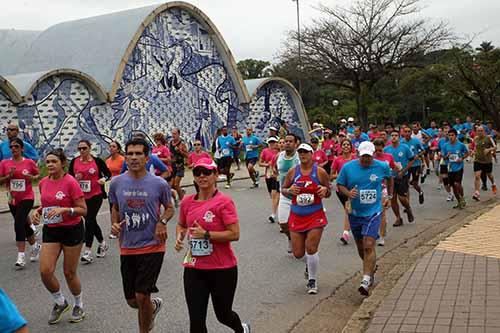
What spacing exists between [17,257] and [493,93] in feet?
100.0

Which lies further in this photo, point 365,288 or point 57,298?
point 365,288

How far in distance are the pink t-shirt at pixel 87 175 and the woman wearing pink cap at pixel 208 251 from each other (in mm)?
4238

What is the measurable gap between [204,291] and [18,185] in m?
4.92

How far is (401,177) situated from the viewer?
1175cm

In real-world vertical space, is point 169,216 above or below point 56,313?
above

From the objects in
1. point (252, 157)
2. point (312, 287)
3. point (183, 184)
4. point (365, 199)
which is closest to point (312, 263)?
point (312, 287)

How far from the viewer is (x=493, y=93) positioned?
34.8 meters

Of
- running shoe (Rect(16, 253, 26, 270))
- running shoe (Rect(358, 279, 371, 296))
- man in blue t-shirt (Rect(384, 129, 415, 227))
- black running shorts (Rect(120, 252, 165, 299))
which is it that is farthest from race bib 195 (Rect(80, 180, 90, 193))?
man in blue t-shirt (Rect(384, 129, 415, 227))

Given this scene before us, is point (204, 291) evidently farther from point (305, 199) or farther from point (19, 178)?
point (19, 178)

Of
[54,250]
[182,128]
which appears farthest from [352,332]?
[182,128]

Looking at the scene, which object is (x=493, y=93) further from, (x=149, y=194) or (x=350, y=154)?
(x=149, y=194)

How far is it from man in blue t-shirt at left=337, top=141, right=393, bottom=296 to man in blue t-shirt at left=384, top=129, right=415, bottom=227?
12.7ft

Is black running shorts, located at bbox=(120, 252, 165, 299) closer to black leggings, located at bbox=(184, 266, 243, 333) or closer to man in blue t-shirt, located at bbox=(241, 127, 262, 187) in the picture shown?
black leggings, located at bbox=(184, 266, 243, 333)

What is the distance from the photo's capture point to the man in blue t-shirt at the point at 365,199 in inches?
276
